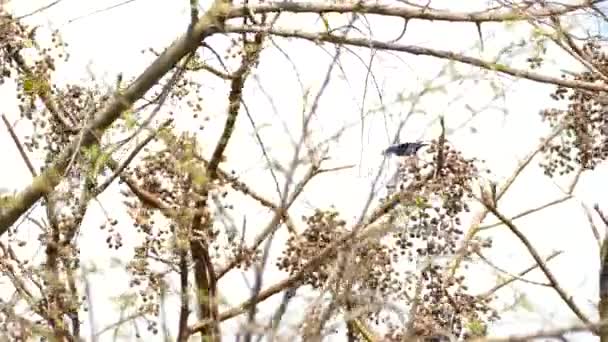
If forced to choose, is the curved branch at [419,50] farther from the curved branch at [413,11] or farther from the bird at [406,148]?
the bird at [406,148]

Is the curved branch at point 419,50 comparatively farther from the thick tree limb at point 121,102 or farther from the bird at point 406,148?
the bird at point 406,148

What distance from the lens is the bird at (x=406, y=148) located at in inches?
145

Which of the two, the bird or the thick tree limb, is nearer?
the thick tree limb

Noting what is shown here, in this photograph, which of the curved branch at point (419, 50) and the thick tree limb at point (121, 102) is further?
the thick tree limb at point (121, 102)

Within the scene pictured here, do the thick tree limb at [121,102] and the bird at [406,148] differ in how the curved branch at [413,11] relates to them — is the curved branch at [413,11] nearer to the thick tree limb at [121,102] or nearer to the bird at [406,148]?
the thick tree limb at [121,102]

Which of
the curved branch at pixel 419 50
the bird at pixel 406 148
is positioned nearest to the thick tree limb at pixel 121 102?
the curved branch at pixel 419 50

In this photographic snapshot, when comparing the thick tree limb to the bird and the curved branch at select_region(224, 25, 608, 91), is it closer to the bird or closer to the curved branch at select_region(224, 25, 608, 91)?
the curved branch at select_region(224, 25, 608, 91)

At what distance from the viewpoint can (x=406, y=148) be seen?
387cm

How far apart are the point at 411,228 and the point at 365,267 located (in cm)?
69

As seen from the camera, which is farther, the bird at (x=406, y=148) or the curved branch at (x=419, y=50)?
the bird at (x=406, y=148)

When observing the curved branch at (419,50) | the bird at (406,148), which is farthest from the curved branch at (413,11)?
the bird at (406,148)

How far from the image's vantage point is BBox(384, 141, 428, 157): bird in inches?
145

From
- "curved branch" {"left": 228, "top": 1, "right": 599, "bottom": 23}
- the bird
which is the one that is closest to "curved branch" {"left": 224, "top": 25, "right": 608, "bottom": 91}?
"curved branch" {"left": 228, "top": 1, "right": 599, "bottom": 23}

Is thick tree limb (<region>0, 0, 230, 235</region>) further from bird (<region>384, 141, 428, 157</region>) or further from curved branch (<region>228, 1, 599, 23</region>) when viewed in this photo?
bird (<region>384, 141, 428, 157</region>)
